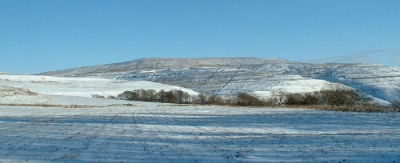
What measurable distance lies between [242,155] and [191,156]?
168 cm

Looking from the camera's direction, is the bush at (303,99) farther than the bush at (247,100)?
Yes

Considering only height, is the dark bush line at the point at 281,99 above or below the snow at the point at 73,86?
below

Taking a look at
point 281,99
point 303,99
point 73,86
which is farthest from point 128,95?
point 303,99

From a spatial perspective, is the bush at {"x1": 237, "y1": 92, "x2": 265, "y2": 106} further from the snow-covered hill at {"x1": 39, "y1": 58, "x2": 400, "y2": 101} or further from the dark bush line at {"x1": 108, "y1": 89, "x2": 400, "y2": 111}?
the snow-covered hill at {"x1": 39, "y1": 58, "x2": 400, "y2": 101}

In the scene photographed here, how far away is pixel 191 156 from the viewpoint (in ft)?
43.9

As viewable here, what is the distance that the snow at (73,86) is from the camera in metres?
93.9

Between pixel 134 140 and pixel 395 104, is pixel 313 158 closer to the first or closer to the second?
pixel 134 140

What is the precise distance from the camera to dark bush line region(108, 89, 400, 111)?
2724 inches

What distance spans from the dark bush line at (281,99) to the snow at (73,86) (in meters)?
6.29

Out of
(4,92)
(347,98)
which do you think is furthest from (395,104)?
(4,92)

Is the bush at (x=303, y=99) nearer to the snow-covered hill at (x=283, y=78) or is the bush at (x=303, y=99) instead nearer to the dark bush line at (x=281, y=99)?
the dark bush line at (x=281, y=99)

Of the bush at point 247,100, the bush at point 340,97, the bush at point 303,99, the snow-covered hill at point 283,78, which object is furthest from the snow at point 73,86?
the bush at point 340,97

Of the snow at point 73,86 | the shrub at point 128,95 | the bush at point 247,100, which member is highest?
the snow at point 73,86

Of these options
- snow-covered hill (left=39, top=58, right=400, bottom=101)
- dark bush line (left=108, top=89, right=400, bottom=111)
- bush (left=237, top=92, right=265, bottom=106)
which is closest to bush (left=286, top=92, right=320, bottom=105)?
dark bush line (left=108, top=89, right=400, bottom=111)
